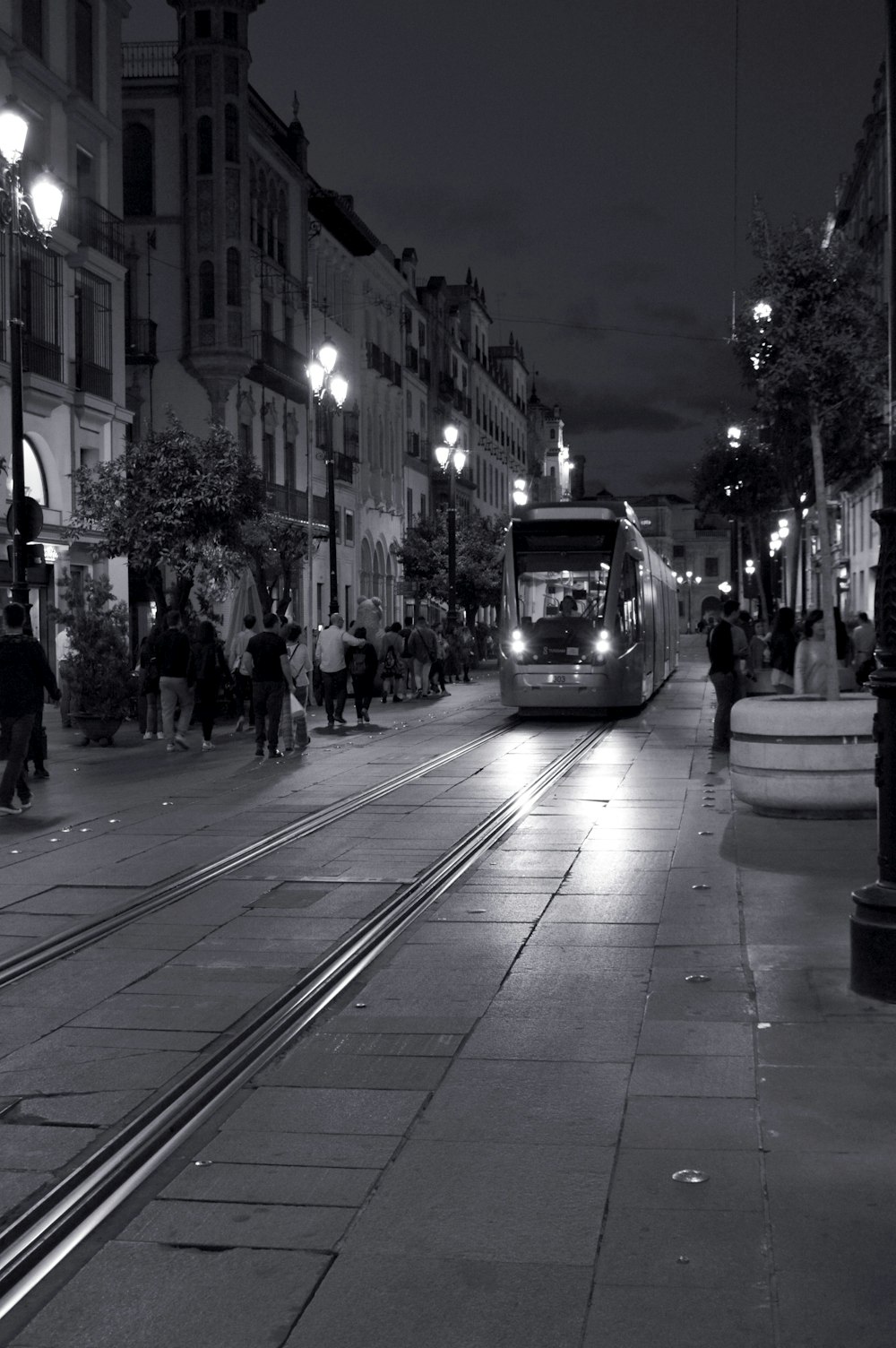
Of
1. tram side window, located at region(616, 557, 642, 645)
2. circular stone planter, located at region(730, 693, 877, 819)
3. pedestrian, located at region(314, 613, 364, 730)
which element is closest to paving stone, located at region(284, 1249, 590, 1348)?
circular stone planter, located at region(730, 693, 877, 819)

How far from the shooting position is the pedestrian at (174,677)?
66.1 ft

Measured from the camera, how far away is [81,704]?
68.2 ft

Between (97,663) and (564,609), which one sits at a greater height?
(564,609)

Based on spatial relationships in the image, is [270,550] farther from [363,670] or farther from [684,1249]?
[684,1249]

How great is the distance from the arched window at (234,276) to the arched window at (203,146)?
2.10 meters

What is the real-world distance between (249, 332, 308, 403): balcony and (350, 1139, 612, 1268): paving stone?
40.6 metres

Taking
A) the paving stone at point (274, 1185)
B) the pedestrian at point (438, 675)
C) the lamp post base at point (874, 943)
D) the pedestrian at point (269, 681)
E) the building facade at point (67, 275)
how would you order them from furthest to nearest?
the pedestrian at point (438, 675) → the building facade at point (67, 275) → the pedestrian at point (269, 681) → the lamp post base at point (874, 943) → the paving stone at point (274, 1185)

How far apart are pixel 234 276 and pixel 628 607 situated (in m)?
20.2

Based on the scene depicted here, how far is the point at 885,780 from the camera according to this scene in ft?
21.9

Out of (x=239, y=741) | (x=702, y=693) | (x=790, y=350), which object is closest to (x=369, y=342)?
(x=702, y=693)

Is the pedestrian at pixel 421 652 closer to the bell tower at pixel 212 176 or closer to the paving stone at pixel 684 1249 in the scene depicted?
the bell tower at pixel 212 176

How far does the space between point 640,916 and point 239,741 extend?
45.1 ft

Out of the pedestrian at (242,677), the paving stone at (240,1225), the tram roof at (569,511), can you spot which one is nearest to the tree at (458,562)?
the tram roof at (569,511)

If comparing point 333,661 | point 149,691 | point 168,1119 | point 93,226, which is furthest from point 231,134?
point 168,1119
